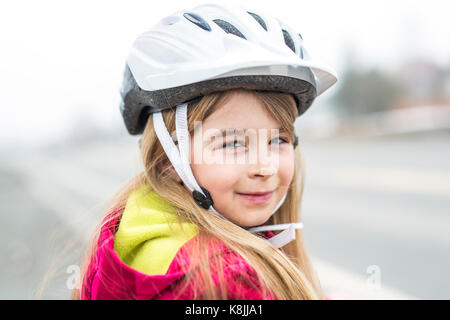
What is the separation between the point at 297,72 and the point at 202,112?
17.7 inches

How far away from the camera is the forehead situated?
1915 millimetres

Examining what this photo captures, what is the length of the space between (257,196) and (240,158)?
20 centimetres

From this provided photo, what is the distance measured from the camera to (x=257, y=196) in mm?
2000

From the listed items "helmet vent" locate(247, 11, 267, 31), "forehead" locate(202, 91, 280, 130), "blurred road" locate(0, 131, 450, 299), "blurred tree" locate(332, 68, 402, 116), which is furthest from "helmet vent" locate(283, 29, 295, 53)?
"blurred tree" locate(332, 68, 402, 116)

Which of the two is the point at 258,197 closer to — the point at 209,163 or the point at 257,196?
the point at 257,196

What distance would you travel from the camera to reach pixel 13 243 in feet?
19.7

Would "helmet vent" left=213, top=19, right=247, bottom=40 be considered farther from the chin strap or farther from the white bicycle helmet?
the chin strap

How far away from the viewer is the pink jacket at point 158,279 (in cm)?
156

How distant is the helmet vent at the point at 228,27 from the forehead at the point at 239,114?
272 mm

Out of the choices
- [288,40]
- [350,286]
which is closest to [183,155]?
[288,40]

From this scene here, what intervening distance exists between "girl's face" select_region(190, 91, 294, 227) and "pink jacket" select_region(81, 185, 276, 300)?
303 mm

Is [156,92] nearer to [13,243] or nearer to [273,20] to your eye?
[273,20]
